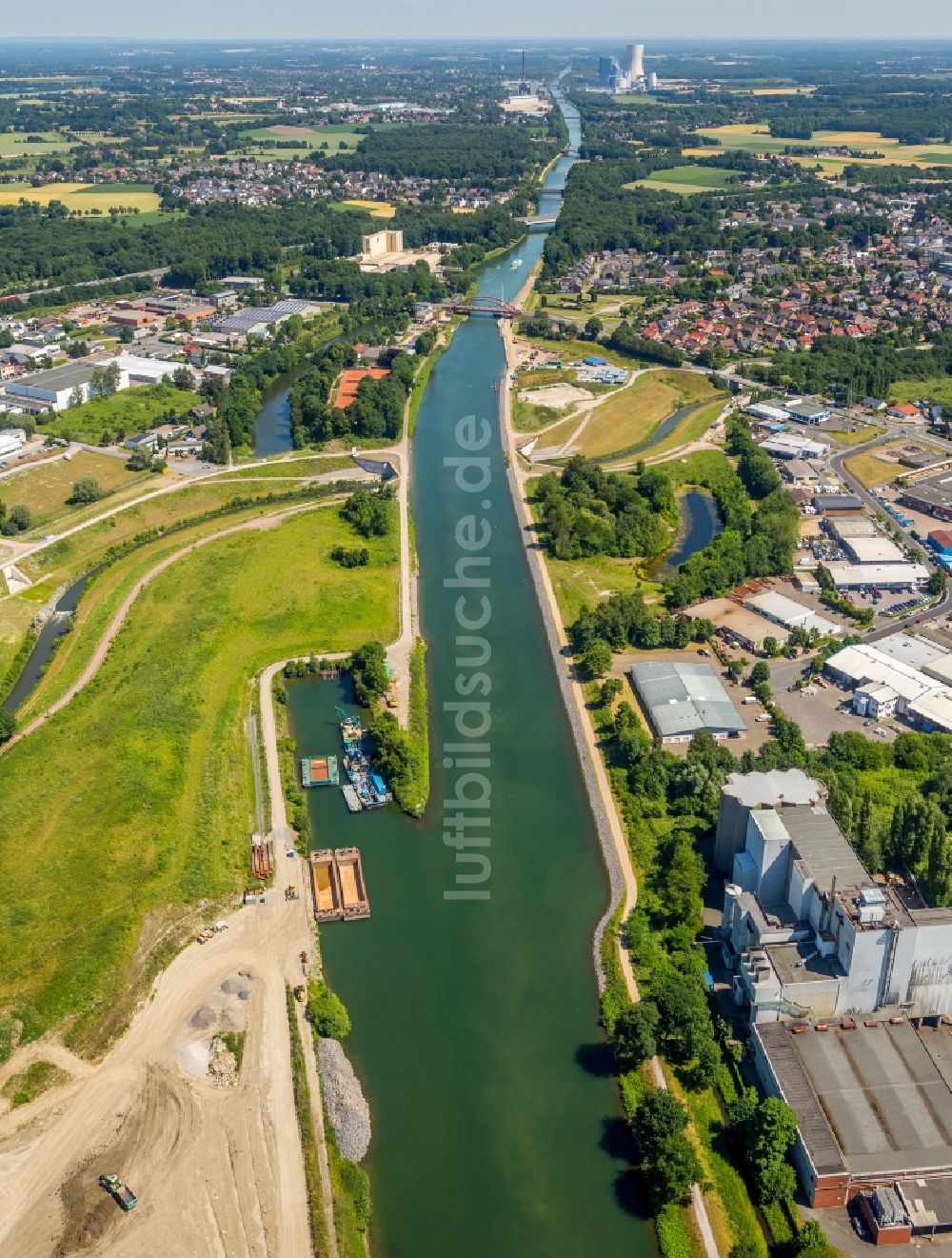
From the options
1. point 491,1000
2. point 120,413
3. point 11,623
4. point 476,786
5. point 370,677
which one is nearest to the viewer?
point 491,1000

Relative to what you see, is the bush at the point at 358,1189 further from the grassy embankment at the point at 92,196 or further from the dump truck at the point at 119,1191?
the grassy embankment at the point at 92,196

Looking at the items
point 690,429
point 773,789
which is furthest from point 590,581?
point 690,429

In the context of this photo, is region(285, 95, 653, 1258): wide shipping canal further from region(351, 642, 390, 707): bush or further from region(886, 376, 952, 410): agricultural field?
region(886, 376, 952, 410): agricultural field

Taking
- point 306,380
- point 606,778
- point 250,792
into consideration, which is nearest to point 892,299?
point 306,380

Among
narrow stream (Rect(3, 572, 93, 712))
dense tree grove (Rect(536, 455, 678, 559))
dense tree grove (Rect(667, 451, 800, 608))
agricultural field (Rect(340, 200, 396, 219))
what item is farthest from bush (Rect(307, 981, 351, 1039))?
agricultural field (Rect(340, 200, 396, 219))

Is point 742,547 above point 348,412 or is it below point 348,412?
below

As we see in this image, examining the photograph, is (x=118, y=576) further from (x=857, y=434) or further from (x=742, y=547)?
(x=857, y=434)
